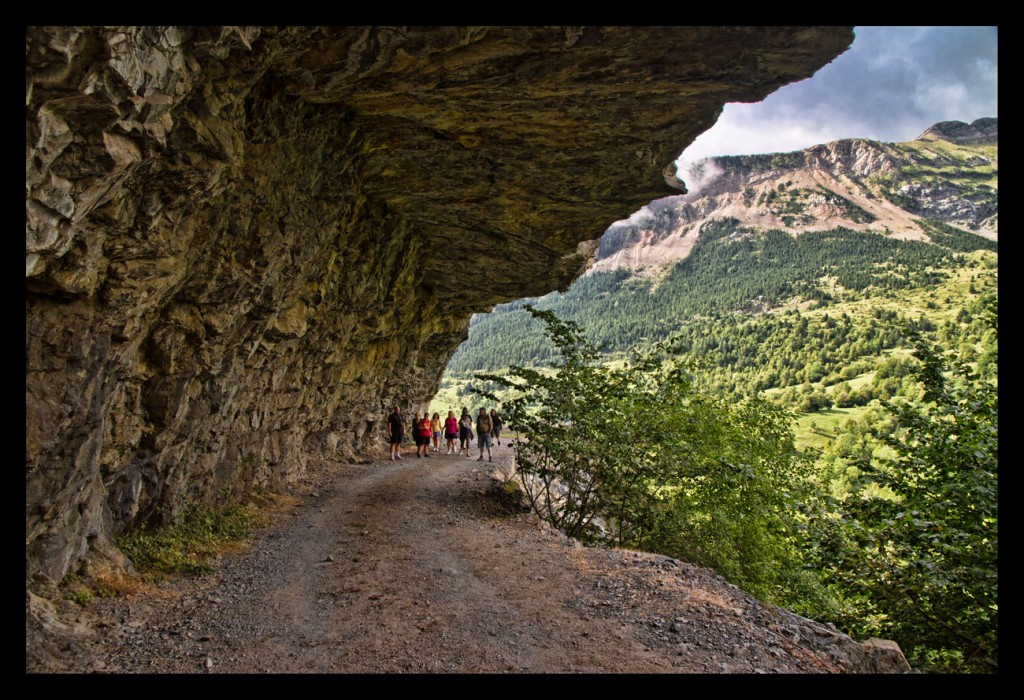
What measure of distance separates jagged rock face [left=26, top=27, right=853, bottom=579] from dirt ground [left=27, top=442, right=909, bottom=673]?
1661 mm

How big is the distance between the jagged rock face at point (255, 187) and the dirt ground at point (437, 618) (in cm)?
166

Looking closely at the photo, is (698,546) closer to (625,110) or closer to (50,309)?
(625,110)

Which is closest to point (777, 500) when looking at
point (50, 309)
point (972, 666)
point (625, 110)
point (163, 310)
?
point (972, 666)

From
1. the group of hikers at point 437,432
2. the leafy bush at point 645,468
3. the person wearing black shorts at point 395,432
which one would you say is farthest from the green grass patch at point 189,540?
the group of hikers at point 437,432

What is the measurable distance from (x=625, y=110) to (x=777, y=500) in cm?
1145

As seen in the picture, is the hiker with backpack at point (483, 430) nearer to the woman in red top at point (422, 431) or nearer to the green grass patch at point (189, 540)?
the woman in red top at point (422, 431)

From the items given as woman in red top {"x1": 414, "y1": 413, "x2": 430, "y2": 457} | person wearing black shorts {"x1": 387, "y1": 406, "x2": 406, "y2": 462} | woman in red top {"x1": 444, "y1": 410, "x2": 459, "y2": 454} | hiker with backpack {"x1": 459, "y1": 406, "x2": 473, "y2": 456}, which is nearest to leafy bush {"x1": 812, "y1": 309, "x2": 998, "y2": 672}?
woman in red top {"x1": 414, "y1": 413, "x2": 430, "y2": 457}

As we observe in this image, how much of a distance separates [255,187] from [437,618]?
7.57 m

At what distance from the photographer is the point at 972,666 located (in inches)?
409

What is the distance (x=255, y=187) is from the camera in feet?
33.3

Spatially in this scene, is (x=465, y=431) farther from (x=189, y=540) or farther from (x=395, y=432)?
(x=189, y=540)

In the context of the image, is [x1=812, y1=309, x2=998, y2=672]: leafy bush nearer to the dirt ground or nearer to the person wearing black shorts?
the dirt ground

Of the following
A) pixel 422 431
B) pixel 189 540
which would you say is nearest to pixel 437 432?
pixel 422 431

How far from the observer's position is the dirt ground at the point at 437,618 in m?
6.67
